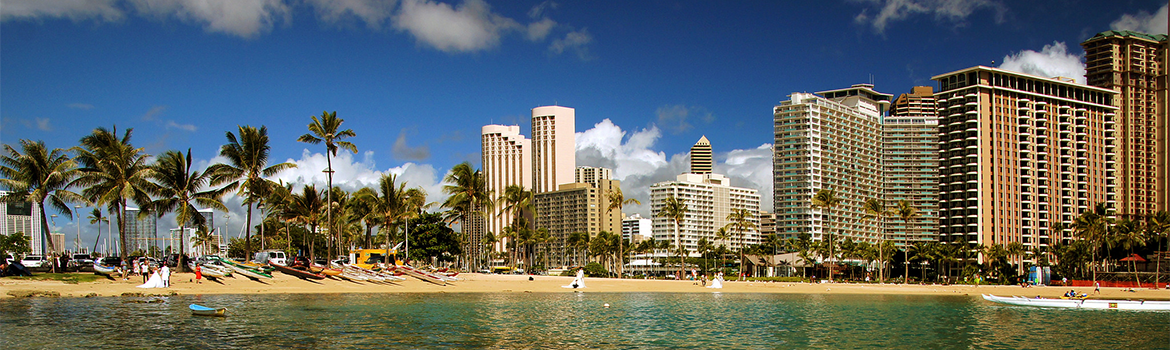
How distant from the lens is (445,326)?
3145 cm

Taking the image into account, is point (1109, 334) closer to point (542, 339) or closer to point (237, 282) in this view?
point (542, 339)

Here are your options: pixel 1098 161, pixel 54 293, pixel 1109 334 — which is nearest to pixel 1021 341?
pixel 1109 334

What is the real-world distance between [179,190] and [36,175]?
8.47 metres

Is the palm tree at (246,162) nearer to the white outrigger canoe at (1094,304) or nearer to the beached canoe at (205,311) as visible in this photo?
the beached canoe at (205,311)

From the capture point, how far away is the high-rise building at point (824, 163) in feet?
541

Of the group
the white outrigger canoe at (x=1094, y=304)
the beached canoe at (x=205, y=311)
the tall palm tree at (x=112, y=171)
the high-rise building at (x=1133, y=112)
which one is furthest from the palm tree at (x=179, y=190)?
the high-rise building at (x=1133, y=112)

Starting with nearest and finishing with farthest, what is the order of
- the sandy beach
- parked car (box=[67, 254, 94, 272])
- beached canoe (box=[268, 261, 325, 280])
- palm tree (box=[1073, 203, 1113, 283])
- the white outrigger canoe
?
the sandy beach
the white outrigger canoe
beached canoe (box=[268, 261, 325, 280])
parked car (box=[67, 254, 94, 272])
palm tree (box=[1073, 203, 1113, 283])

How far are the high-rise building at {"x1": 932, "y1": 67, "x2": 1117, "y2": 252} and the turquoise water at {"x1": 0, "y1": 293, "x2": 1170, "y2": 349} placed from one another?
106 m

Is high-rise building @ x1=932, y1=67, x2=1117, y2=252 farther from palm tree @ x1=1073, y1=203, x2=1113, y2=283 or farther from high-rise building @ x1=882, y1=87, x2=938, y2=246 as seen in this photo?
palm tree @ x1=1073, y1=203, x2=1113, y2=283

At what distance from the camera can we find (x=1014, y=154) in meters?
146

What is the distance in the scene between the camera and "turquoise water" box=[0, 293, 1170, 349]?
2648 centimetres

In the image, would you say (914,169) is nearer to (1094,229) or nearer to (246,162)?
(1094,229)

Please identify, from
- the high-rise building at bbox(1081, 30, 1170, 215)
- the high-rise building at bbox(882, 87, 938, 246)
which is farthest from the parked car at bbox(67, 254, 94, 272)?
the high-rise building at bbox(1081, 30, 1170, 215)

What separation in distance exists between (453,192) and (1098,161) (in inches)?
5192
